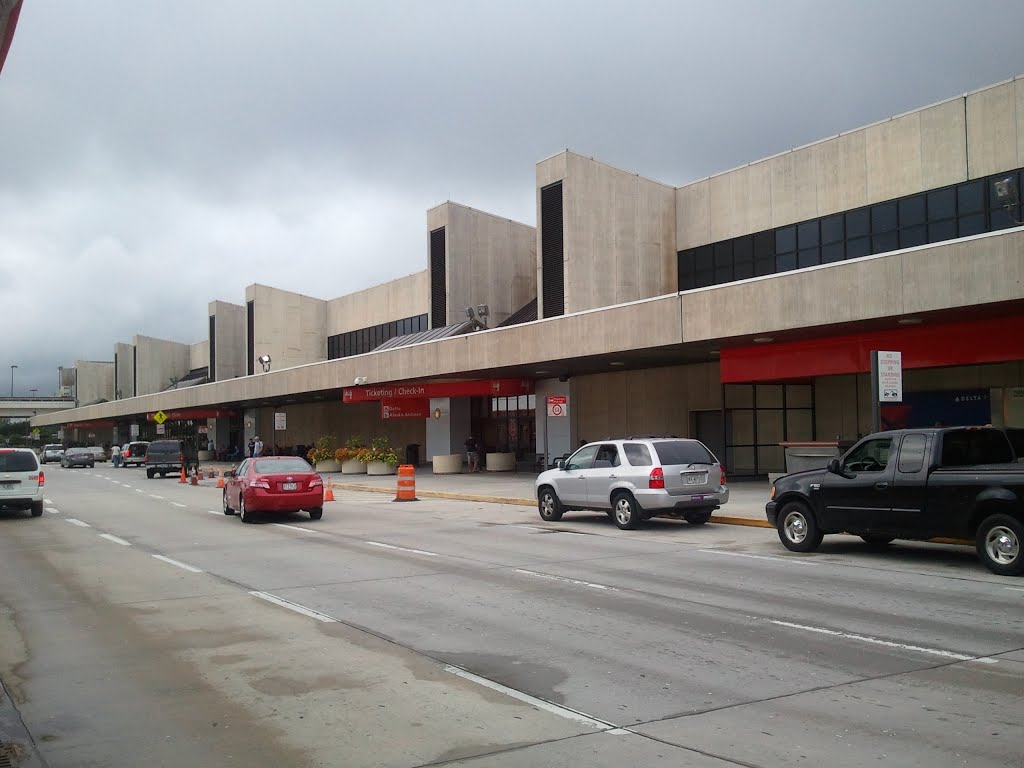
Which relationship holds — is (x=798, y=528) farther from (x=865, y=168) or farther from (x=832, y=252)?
(x=865, y=168)

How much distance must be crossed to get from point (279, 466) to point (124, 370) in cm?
9128

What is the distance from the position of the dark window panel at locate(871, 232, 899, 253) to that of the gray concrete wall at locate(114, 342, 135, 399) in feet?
298

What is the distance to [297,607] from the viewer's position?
995 centimetres

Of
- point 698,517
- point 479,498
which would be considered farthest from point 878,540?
point 479,498

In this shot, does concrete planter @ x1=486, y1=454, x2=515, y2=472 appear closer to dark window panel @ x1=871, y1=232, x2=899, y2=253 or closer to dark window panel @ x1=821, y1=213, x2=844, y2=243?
A: dark window panel @ x1=821, y1=213, x2=844, y2=243

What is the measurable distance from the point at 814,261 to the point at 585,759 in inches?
1164

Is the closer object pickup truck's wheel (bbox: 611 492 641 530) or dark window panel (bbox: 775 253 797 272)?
pickup truck's wheel (bbox: 611 492 641 530)

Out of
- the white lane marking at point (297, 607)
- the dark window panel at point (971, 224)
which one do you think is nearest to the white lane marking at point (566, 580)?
the white lane marking at point (297, 607)

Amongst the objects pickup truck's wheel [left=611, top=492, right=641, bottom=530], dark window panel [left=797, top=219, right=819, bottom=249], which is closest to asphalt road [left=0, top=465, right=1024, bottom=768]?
pickup truck's wheel [left=611, top=492, right=641, bottom=530]

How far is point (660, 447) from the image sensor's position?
57.1 feet

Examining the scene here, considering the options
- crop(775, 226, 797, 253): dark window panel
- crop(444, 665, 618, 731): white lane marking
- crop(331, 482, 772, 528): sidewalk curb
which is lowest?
crop(331, 482, 772, 528): sidewalk curb

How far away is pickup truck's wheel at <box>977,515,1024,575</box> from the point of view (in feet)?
35.8

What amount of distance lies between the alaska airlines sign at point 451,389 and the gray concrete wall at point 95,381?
8280 cm

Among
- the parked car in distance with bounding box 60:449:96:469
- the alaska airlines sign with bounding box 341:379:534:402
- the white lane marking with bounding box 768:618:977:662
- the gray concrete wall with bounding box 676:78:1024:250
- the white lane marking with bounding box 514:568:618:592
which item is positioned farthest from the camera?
the parked car in distance with bounding box 60:449:96:469
